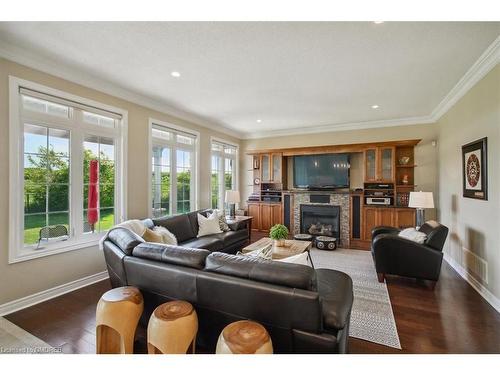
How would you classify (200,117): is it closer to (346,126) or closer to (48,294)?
(346,126)

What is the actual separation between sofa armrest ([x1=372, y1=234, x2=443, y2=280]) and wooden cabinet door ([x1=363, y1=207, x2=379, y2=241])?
2019mm

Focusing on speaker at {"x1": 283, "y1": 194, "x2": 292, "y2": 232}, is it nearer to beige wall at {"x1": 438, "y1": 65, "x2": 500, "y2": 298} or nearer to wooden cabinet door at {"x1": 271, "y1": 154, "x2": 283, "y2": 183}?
wooden cabinet door at {"x1": 271, "y1": 154, "x2": 283, "y2": 183}

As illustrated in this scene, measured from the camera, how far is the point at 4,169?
2.51 metres

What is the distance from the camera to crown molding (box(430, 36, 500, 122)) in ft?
8.36

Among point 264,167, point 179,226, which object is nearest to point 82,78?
point 179,226

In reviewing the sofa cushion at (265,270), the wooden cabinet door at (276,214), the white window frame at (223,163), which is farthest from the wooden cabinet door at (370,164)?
the sofa cushion at (265,270)

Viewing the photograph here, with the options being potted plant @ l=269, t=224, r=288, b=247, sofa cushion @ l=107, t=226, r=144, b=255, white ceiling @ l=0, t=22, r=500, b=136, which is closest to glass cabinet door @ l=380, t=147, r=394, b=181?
white ceiling @ l=0, t=22, r=500, b=136

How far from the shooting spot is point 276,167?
646 centimetres

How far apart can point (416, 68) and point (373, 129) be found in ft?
9.22

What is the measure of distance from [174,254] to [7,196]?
212cm

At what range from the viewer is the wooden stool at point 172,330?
155cm

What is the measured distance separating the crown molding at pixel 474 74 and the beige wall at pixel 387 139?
0.85 metres

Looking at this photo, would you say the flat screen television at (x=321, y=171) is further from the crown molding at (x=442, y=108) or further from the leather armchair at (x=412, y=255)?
the leather armchair at (x=412, y=255)
